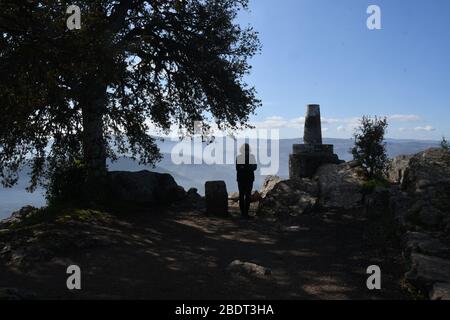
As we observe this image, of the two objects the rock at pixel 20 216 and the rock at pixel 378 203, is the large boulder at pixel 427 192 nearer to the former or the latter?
the rock at pixel 378 203

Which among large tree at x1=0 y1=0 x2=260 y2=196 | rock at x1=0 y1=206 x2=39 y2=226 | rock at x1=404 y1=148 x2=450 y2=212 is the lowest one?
rock at x1=0 y1=206 x2=39 y2=226

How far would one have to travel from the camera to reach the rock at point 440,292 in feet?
21.2

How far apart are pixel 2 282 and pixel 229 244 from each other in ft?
18.5

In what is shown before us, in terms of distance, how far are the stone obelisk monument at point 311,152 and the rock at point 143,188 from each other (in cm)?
564

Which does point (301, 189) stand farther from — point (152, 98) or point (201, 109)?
point (152, 98)

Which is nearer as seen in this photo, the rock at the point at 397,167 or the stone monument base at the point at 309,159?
the rock at the point at 397,167

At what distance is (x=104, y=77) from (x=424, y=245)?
8.89 m

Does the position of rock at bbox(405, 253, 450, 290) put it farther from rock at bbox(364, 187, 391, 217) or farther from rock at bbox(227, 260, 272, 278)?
rock at bbox(364, 187, 391, 217)

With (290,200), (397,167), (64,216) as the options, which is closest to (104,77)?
(64,216)

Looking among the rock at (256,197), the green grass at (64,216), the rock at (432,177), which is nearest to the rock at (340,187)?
the rock at (432,177)

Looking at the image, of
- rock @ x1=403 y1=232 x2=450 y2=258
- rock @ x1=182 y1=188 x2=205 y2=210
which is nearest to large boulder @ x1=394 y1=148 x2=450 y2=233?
rock @ x1=403 y1=232 x2=450 y2=258

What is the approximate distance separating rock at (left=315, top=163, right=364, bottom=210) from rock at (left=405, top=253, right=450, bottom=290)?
709cm

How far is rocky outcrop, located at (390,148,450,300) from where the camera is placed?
739 centimetres
